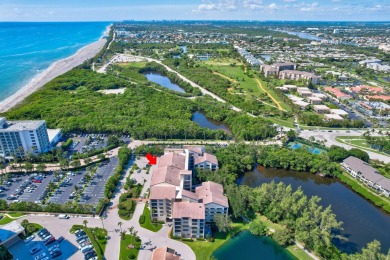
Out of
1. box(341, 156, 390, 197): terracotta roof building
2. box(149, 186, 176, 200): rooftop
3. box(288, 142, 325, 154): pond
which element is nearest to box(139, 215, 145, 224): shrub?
box(149, 186, 176, 200): rooftop

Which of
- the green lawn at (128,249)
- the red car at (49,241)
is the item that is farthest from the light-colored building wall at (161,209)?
the red car at (49,241)

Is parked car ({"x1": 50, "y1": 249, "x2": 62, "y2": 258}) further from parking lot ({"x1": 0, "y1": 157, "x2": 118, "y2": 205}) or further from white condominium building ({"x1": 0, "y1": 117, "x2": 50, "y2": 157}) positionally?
white condominium building ({"x1": 0, "y1": 117, "x2": 50, "y2": 157})

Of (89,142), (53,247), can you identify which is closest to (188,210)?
(53,247)

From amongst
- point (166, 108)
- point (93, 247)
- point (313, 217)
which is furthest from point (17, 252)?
point (166, 108)

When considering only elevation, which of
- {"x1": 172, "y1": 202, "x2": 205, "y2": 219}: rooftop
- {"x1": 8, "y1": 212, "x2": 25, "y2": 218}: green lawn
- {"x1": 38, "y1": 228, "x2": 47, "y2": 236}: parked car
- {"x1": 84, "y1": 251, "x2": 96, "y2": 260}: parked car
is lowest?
{"x1": 8, "y1": 212, "x2": 25, "y2": 218}: green lawn

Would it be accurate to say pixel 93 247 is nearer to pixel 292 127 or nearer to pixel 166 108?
pixel 166 108

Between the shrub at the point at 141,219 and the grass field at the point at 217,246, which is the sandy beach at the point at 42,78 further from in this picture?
the grass field at the point at 217,246

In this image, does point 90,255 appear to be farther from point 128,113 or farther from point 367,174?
point 128,113
